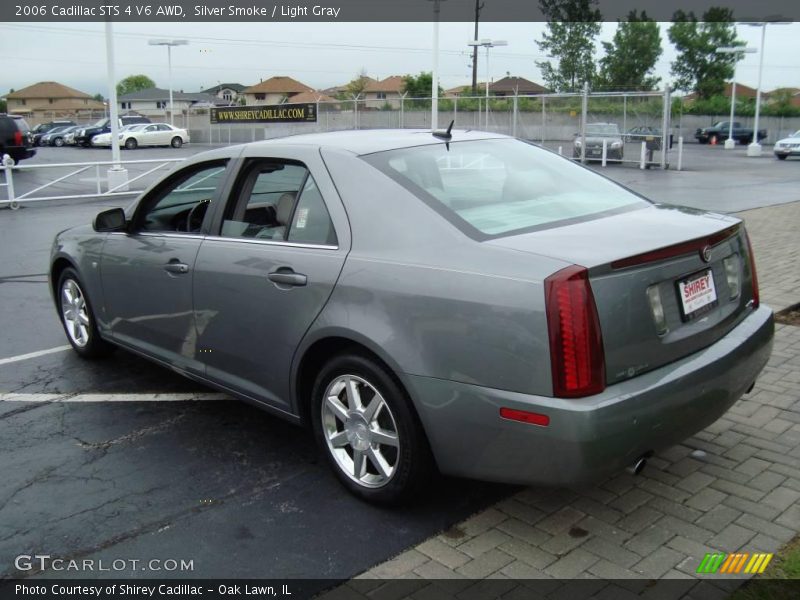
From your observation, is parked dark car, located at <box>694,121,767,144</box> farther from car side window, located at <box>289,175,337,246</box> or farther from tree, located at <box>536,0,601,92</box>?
car side window, located at <box>289,175,337,246</box>

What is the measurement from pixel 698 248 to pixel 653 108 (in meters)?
26.3

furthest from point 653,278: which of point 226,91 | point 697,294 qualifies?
point 226,91

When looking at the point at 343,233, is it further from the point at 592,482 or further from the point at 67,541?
the point at 67,541

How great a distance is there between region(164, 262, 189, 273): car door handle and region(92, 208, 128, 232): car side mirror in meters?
0.72

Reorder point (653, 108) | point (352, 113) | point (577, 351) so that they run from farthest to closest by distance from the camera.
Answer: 1. point (352, 113)
2. point (653, 108)
3. point (577, 351)

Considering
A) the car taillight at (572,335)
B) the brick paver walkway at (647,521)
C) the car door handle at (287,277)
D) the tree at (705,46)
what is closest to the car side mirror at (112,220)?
the car door handle at (287,277)

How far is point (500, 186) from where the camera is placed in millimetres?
3904

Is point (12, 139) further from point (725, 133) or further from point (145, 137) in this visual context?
point (725, 133)

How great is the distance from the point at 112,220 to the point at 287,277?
1871mm

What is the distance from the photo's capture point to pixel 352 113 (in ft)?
131

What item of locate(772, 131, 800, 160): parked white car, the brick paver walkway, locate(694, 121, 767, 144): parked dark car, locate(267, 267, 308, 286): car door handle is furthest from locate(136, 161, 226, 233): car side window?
locate(694, 121, 767, 144): parked dark car

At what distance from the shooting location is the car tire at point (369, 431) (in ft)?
10.7

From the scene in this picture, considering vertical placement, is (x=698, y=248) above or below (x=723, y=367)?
above

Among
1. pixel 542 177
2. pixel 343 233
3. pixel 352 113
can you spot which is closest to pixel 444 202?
pixel 343 233
